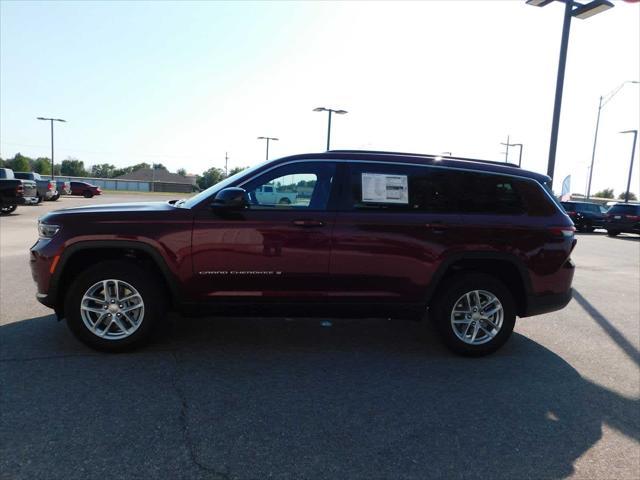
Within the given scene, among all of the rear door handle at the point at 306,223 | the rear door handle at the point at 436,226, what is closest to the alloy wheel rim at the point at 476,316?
the rear door handle at the point at 436,226

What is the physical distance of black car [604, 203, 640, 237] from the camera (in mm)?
22328

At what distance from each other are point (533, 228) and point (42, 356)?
4.69 m

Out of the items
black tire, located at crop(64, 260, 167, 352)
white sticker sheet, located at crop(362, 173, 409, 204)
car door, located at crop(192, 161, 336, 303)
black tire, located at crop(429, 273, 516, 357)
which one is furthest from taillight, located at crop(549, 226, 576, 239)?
black tire, located at crop(64, 260, 167, 352)

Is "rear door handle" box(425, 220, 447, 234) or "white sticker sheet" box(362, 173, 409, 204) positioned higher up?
"white sticker sheet" box(362, 173, 409, 204)

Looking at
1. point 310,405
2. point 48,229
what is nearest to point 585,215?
→ point 310,405

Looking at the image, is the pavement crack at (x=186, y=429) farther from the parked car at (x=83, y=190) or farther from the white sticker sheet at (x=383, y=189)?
the parked car at (x=83, y=190)

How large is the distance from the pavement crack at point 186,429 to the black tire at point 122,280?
422 mm

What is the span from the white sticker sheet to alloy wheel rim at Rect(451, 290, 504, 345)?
3.80 feet

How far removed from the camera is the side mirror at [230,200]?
13.0ft

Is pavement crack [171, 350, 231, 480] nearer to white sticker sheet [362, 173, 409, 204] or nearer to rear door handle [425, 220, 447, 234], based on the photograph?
white sticker sheet [362, 173, 409, 204]

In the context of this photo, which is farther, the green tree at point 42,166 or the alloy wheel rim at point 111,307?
the green tree at point 42,166

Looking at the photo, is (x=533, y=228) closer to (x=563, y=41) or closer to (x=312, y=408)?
(x=312, y=408)

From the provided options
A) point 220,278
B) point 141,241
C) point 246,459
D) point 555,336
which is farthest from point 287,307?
point 555,336

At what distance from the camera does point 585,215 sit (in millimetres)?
25156
